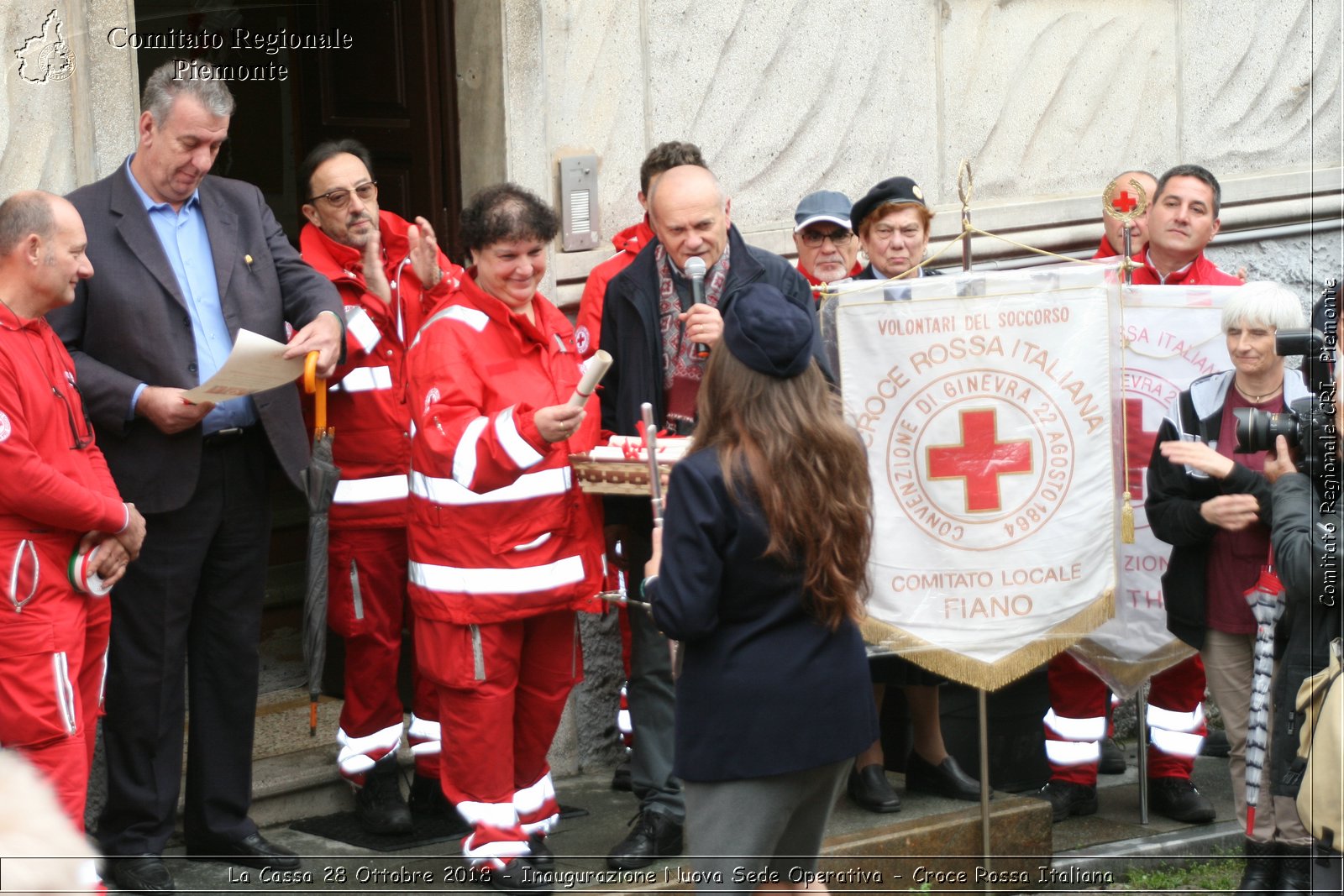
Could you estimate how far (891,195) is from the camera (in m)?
6.24

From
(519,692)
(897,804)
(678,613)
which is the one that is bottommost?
(897,804)

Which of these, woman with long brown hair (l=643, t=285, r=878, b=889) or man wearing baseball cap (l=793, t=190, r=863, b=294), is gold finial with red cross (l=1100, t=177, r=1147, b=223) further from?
woman with long brown hair (l=643, t=285, r=878, b=889)

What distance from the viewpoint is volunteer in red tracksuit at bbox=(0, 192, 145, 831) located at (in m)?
4.40

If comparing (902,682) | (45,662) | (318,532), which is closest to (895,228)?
(902,682)

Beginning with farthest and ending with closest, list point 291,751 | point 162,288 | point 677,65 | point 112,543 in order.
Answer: point 677,65 < point 291,751 < point 162,288 < point 112,543

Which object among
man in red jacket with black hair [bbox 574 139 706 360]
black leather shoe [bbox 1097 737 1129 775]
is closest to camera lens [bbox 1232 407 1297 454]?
man in red jacket with black hair [bbox 574 139 706 360]

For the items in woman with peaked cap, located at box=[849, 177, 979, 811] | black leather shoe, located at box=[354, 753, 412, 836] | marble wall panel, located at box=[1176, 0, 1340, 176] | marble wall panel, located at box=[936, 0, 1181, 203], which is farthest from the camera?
marble wall panel, located at box=[1176, 0, 1340, 176]

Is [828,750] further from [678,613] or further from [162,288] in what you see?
[162,288]

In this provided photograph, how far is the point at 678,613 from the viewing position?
3.83m

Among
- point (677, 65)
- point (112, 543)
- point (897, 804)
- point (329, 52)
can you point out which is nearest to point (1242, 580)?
point (897, 804)

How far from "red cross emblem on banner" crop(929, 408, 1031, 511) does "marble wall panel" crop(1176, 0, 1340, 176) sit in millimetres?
4014

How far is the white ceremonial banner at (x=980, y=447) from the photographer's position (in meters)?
5.29

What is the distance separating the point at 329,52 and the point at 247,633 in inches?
123

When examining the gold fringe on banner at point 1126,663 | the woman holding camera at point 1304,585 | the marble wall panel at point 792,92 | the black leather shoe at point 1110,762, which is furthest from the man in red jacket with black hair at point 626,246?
the black leather shoe at point 1110,762
